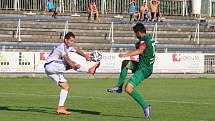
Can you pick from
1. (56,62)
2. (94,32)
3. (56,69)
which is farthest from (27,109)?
(94,32)

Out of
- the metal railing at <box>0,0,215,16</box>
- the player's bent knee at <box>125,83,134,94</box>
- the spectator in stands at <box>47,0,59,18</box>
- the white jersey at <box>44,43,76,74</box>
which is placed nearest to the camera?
the player's bent knee at <box>125,83,134,94</box>

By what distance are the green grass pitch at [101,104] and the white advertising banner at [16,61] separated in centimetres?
760

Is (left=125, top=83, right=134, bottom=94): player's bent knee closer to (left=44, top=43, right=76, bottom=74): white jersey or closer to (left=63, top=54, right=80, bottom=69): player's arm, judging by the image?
(left=63, top=54, right=80, bottom=69): player's arm

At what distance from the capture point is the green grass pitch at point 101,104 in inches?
648

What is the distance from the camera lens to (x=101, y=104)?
20.4 meters

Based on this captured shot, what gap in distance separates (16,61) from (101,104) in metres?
17.0

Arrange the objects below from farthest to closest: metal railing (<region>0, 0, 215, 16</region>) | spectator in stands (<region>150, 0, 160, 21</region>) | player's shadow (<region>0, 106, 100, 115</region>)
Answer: spectator in stands (<region>150, 0, 160, 21</region>) < metal railing (<region>0, 0, 215, 16</region>) < player's shadow (<region>0, 106, 100, 115</region>)

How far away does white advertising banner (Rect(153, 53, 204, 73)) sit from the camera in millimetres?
39844

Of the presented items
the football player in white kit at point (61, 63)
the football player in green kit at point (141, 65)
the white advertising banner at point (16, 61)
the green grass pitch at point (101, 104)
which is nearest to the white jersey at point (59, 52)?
the football player in white kit at point (61, 63)

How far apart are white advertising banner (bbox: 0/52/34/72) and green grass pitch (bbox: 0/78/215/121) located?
7596mm

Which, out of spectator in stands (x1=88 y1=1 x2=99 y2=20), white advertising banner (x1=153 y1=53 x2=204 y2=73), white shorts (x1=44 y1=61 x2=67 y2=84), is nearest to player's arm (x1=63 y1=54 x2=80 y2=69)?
white shorts (x1=44 y1=61 x2=67 y2=84)

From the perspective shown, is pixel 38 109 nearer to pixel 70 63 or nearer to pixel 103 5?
pixel 70 63

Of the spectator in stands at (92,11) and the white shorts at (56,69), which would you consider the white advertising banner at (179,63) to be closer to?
the spectator in stands at (92,11)

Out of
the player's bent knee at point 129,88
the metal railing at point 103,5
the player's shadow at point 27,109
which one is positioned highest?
the metal railing at point 103,5
